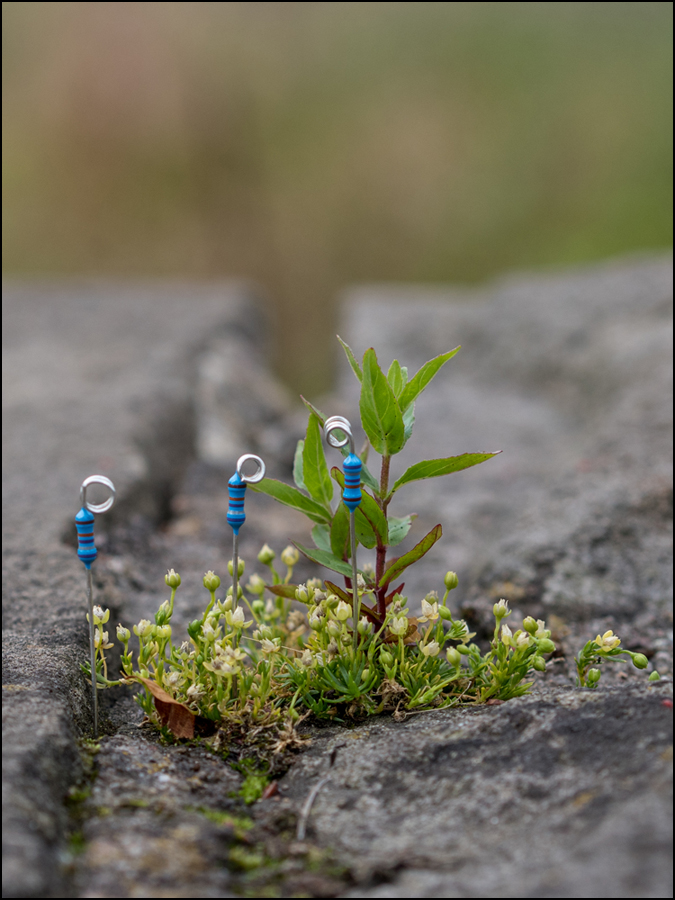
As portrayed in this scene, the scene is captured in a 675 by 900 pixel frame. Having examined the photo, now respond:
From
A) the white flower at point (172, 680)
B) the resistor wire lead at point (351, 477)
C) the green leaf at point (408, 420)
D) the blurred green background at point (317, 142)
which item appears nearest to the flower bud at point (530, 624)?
the resistor wire lead at point (351, 477)

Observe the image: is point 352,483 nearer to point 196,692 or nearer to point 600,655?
point 196,692

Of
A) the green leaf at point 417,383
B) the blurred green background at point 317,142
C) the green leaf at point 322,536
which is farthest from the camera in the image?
the blurred green background at point 317,142

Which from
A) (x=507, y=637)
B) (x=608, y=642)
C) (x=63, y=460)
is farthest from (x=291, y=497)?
(x=63, y=460)

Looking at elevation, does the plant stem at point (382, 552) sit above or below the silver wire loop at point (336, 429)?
below

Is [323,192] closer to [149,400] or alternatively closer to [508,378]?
[508,378]

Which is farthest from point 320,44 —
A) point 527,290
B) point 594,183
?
point 527,290

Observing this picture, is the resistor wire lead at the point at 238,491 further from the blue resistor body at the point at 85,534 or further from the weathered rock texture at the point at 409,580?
the weathered rock texture at the point at 409,580
